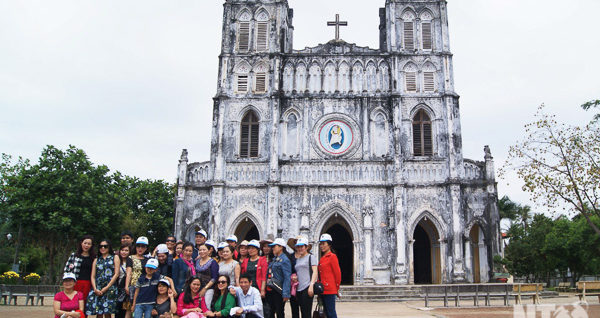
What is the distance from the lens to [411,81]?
24234mm

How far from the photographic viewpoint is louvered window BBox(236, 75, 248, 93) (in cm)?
2447

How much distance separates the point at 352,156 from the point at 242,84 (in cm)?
636

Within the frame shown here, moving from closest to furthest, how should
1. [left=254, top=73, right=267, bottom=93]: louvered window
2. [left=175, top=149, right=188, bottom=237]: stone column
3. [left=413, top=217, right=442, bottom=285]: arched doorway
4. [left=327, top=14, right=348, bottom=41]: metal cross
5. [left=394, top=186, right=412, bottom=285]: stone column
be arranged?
1. [left=394, top=186, right=412, bottom=285]: stone column
2. [left=175, top=149, right=188, bottom=237]: stone column
3. [left=413, top=217, right=442, bottom=285]: arched doorway
4. [left=254, top=73, right=267, bottom=93]: louvered window
5. [left=327, top=14, right=348, bottom=41]: metal cross

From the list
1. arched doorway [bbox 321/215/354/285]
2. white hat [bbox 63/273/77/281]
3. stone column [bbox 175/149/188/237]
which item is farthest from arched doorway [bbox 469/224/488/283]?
white hat [bbox 63/273/77/281]

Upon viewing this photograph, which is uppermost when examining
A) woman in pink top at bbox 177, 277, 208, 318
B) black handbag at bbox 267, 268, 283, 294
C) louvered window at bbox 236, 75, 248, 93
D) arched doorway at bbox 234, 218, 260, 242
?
louvered window at bbox 236, 75, 248, 93

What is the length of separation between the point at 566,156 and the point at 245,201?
13.0 metres

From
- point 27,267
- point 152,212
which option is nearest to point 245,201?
point 152,212

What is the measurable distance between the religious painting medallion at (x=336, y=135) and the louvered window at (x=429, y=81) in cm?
393

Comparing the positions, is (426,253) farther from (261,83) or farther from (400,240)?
(261,83)

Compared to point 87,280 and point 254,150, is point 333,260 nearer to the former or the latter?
point 87,280

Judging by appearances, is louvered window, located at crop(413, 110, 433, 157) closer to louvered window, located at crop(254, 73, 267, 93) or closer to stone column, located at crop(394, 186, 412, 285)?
stone column, located at crop(394, 186, 412, 285)

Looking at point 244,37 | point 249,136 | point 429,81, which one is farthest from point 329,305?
point 244,37

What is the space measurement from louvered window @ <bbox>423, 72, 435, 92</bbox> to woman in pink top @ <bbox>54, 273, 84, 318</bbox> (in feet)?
63.9

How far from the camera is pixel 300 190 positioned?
22.9 meters
